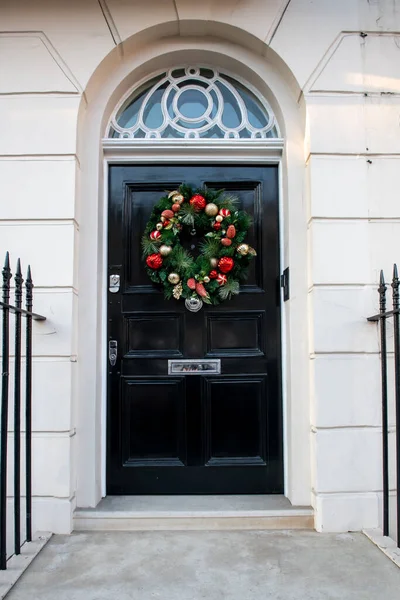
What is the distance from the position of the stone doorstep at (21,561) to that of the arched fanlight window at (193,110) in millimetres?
2549

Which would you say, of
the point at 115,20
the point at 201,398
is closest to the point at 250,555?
the point at 201,398

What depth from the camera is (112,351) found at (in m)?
3.19

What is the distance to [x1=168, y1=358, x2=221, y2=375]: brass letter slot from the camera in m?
3.19

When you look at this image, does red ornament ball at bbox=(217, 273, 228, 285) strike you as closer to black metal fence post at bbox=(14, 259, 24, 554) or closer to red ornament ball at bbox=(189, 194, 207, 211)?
red ornament ball at bbox=(189, 194, 207, 211)

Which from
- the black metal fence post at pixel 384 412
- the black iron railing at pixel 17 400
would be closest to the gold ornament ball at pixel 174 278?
the black iron railing at pixel 17 400

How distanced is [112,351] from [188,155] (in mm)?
1418

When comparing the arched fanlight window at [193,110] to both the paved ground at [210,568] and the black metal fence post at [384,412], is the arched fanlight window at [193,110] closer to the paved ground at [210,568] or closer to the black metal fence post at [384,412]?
the black metal fence post at [384,412]

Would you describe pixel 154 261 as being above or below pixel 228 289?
above

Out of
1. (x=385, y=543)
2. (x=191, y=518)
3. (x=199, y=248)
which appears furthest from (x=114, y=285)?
(x=385, y=543)

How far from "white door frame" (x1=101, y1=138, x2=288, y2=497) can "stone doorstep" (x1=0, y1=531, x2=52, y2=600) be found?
606mm

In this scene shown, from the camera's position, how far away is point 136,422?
125 inches

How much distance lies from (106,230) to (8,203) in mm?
630

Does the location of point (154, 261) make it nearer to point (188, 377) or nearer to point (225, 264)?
point (225, 264)

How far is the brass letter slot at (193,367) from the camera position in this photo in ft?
10.5
